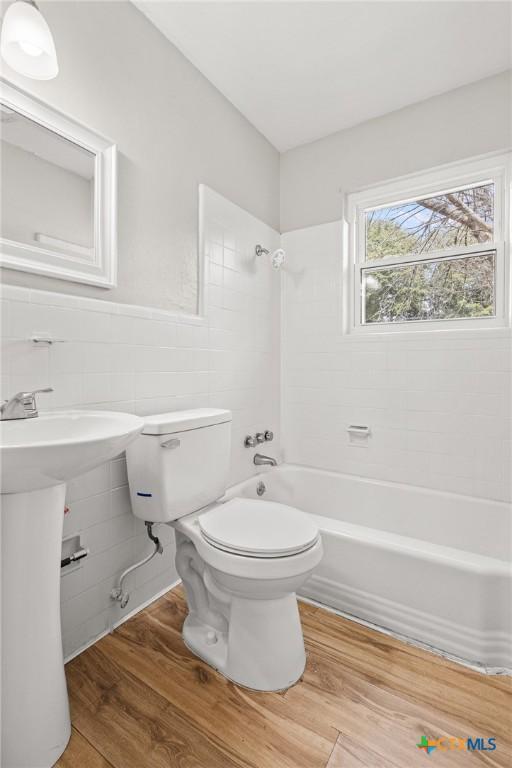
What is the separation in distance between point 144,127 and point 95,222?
53 centimetres

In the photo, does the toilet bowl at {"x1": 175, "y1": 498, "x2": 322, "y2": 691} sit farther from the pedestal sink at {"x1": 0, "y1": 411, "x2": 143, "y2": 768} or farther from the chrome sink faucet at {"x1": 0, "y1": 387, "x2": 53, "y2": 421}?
the chrome sink faucet at {"x1": 0, "y1": 387, "x2": 53, "y2": 421}

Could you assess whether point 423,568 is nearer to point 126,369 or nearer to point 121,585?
point 121,585

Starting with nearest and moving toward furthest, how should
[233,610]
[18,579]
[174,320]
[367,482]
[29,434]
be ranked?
[18,579] < [29,434] < [233,610] < [174,320] < [367,482]

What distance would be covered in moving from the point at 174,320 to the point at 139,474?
69cm

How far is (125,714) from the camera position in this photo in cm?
114

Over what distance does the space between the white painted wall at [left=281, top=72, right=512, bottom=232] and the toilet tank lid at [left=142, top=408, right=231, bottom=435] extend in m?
1.51

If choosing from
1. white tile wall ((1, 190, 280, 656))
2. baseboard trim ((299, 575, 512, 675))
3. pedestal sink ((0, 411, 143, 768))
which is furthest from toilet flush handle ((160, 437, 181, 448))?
baseboard trim ((299, 575, 512, 675))

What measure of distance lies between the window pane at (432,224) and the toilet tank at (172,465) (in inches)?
61.0

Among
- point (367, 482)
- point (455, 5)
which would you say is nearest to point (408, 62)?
point (455, 5)

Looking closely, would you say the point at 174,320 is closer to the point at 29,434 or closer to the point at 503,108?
the point at 29,434

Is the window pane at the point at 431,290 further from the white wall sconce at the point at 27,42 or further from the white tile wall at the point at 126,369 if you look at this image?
the white wall sconce at the point at 27,42

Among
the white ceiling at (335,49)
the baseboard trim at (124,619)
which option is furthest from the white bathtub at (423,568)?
the white ceiling at (335,49)

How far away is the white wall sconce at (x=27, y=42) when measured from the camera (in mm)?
1030

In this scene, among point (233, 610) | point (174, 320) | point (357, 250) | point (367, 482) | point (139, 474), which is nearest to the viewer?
point (233, 610)
